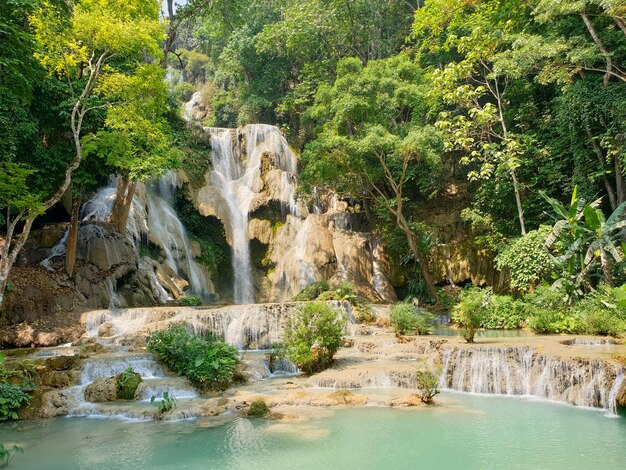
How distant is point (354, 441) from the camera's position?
6566mm

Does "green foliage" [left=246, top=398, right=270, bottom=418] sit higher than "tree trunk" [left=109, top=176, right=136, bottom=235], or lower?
lower

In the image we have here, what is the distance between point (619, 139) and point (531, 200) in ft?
13.5

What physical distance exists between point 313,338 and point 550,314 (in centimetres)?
793

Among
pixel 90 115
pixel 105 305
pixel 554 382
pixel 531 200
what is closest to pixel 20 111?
pixel 90 115

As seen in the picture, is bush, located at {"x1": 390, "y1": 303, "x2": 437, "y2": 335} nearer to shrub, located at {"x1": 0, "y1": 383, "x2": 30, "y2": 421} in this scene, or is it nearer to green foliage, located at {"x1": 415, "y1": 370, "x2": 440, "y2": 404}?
green foliage, located at {"x1": 415, "y1": 370, "x2": 440, "y2": 404}

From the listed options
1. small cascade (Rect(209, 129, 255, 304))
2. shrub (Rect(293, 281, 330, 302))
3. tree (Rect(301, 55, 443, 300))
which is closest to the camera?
tree (Rect(301, 55, 443, 300))

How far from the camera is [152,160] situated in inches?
617

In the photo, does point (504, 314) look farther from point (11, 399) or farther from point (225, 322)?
point (11, 399)

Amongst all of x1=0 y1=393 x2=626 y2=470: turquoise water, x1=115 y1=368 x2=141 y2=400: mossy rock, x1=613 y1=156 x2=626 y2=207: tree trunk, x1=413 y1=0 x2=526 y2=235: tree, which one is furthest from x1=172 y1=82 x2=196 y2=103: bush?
x1=0 y1=393 x2=626 y2=470: turquoise water

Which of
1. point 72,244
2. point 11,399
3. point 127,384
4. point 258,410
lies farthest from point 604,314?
point 72,244

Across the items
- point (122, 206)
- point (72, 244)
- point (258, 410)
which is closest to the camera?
point (258, 410)

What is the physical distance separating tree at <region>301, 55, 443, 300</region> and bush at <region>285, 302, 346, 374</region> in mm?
10298

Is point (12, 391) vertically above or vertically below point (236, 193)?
below

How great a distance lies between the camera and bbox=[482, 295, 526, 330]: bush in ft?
51.9
